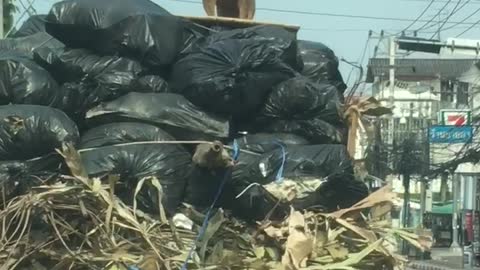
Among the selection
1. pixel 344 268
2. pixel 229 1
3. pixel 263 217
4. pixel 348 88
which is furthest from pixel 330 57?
pixel 344 268

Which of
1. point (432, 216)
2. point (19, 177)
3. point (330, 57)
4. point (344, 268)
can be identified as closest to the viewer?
point (344, 268)

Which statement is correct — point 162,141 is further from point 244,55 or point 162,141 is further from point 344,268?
point 344,268

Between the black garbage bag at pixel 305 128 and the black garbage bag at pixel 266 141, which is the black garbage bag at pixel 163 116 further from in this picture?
the black garbage bag at pixel 305 128

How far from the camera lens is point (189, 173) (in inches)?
152

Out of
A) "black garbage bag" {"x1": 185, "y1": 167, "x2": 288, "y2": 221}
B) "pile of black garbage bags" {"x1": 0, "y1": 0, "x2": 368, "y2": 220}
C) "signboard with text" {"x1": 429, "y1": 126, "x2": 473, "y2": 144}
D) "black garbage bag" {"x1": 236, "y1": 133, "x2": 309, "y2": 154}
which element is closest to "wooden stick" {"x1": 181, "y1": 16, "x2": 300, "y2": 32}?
"pile of black garbage bags" {"x1": 0, "y1": 0, "x2": 368, "y2": 220}

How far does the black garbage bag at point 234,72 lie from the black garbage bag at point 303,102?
0.05m

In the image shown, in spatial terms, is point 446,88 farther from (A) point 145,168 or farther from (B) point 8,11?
(A) point 145,168

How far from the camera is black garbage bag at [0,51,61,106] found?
13.4 ft

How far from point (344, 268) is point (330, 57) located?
168 cm

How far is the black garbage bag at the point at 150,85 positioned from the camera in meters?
4.12

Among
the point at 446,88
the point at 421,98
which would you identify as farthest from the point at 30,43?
the point at 446,88

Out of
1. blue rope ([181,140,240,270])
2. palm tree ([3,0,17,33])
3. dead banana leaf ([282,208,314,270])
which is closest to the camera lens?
dead banana leaf ([282,208,314,270])

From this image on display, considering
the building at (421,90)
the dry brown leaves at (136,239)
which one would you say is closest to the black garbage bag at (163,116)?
the dry brown leaves at (136,239)

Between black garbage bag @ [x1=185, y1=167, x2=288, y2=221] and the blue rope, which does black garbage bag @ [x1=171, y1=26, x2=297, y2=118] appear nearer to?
the blue rope
